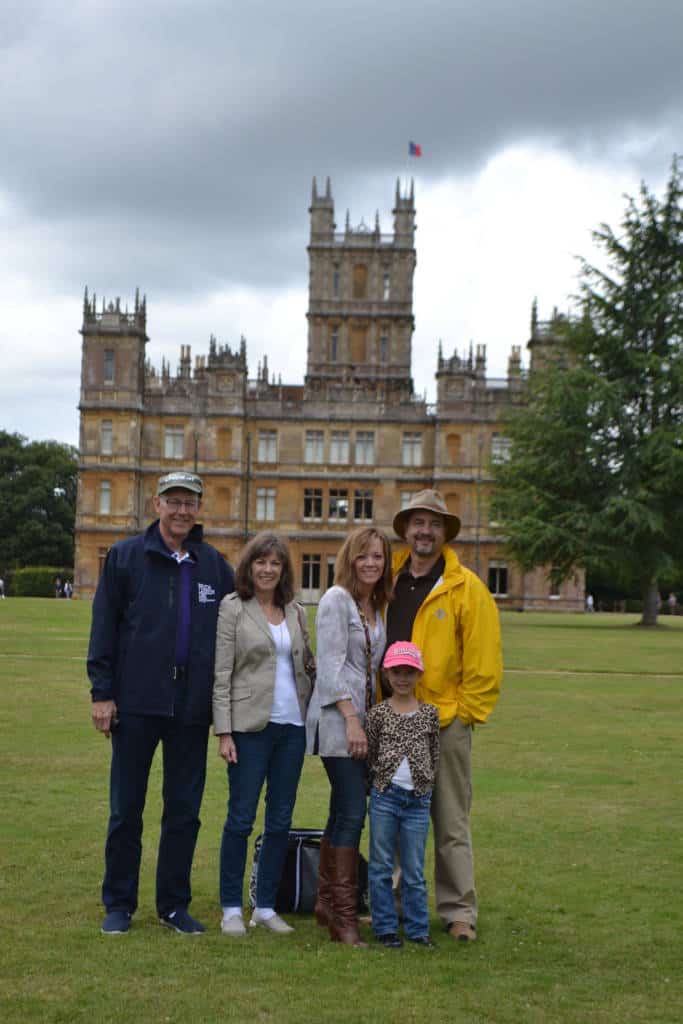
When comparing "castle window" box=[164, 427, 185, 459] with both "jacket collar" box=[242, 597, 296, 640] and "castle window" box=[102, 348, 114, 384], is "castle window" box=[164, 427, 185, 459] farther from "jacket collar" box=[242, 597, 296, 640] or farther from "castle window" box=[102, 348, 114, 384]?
"jacket collar" box=[242, 597, 296, 640]

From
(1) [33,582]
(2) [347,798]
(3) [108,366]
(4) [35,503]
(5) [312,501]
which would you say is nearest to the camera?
(2) [347,798]

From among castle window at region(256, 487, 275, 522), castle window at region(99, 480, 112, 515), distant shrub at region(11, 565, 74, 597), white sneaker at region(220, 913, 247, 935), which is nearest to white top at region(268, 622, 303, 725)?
white sneaker at region(220, 913, 247, 935)

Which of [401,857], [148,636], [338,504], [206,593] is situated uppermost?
[338,504]

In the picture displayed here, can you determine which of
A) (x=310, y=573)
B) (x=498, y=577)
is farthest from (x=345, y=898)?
(x=498, y=577)

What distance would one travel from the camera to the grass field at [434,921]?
4941mm

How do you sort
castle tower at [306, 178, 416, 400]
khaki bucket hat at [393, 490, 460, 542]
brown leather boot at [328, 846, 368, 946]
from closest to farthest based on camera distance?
brown leather boot at [328, 846, 368, 946] → khaki bucket hat at [393, 490, 460, 542] → castle tower at [306, 178, 416, 400]

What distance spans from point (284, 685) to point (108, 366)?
175 ft

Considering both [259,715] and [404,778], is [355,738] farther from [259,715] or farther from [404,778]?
[259,715]

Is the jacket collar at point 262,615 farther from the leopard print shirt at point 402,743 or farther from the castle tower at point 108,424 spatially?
the castle tower at point 108,424

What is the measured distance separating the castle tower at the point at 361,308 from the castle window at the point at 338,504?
9.16 m

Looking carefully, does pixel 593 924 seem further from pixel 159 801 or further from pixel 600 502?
pixel 600 502

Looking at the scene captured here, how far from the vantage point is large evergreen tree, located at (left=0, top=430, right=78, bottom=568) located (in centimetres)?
6975

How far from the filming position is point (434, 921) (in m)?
6.31

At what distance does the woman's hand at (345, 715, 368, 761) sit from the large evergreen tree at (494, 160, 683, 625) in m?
33.7
